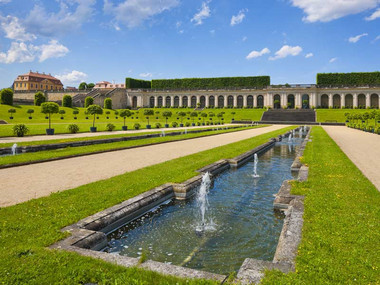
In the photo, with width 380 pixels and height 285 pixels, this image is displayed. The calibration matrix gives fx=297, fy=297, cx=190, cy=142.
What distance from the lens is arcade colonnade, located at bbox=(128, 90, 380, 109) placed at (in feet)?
258

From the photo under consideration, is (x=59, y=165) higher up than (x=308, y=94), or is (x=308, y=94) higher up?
(x=308, y=94)

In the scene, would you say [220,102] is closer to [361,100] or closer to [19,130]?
[361,100]

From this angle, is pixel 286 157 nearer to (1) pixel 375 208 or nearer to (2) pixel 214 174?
(2) pixel 214 174

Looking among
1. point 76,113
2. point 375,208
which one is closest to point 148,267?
point 375,208

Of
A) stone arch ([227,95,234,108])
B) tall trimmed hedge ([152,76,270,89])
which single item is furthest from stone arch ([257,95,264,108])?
stone arch ([227,95,234,108])

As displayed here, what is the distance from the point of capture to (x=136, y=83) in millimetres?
101062

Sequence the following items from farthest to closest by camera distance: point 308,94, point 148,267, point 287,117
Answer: point 308,94 < point 287,117 < point 148,267

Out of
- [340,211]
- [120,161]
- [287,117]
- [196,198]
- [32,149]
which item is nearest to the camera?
[340,211]

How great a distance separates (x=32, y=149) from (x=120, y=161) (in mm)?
5913

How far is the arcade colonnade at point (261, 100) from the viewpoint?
258ft

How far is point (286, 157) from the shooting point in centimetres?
1530

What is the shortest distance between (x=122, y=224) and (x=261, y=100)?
284 feet

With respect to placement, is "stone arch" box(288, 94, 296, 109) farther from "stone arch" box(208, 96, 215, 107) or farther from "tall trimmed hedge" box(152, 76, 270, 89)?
"stone arch" box(208, 96, 215, 107)

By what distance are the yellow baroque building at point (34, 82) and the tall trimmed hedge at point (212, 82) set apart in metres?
50.0
